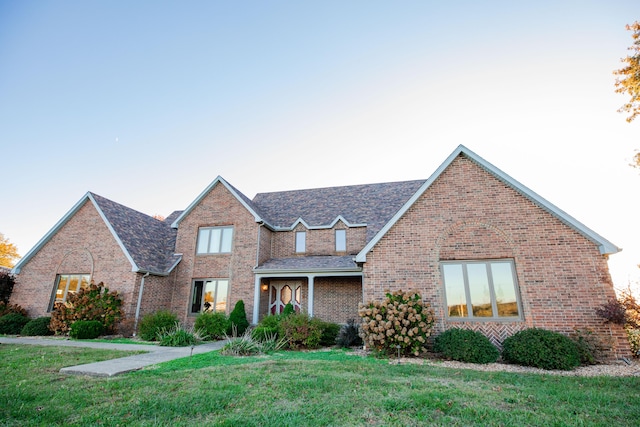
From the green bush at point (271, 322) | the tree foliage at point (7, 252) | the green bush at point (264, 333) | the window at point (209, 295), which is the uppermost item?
the tree foliage at point (7, 252)

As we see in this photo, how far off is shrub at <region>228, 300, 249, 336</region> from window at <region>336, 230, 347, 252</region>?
20.2 feet

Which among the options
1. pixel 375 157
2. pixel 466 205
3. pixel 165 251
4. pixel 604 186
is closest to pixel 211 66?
pixel 375 157

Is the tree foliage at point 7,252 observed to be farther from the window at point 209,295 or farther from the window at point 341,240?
the window at point 341,240

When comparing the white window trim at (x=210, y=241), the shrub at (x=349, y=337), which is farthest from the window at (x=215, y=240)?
the shrub at (x=349, y=337)

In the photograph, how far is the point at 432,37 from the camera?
1180cm

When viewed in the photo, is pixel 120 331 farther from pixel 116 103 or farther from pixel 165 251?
pixel 116 103

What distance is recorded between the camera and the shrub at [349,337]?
10.9 meters

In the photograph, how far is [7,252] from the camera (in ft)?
Answer: 122

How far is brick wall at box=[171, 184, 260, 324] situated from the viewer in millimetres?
16266

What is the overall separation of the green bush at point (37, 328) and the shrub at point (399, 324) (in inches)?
611

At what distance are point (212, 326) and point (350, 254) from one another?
7.98 metres

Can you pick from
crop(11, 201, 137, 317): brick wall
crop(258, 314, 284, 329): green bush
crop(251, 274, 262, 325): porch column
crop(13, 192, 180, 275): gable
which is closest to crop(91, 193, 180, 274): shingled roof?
crop(13, 192, 180, 275): gable

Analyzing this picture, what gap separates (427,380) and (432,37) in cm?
1196

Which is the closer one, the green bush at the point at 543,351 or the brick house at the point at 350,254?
the green bush at the point at 543,351
